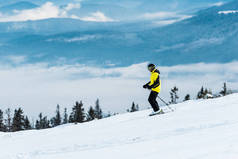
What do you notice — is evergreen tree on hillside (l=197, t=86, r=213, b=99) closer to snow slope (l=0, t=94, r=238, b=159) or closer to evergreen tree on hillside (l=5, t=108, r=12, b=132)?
snow slope (l=0, t=94, r=238, b=159)

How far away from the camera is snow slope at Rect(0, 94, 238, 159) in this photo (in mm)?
8852

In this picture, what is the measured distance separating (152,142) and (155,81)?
6.26 metres

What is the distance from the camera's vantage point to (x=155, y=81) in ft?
54.2

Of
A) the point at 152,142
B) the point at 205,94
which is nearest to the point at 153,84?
the point at 152,142

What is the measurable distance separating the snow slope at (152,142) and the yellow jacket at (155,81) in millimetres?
1661

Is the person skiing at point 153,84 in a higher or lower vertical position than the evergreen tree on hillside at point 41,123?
higher

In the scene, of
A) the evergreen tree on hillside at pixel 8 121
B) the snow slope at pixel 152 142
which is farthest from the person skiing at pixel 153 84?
the evergreen tree on hillside at pixel 8 121

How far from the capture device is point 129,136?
41.1ft

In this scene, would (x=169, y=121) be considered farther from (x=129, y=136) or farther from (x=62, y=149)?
(x=62, y=149)

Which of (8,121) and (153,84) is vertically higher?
(153,84)

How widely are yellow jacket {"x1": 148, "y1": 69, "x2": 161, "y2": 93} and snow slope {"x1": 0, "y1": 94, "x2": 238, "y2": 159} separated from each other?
1661 mm

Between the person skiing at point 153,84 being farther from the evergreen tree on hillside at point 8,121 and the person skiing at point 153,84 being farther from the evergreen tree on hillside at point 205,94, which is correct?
the evergreen tree on hillside at point 8,121

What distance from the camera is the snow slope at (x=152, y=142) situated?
348 inches

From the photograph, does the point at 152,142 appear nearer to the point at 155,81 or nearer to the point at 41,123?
the point at 155,81
